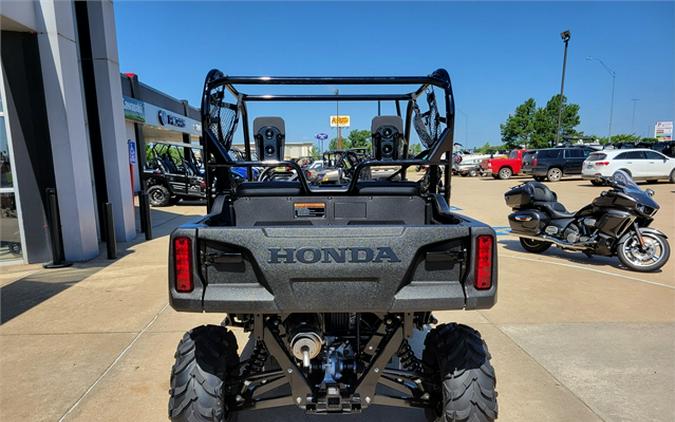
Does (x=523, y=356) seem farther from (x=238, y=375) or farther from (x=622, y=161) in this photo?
(x=622, y=161)

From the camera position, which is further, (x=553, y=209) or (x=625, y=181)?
(x=553, y=209)

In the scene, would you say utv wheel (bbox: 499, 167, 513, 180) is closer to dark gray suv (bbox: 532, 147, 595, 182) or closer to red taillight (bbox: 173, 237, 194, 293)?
dark gray suv (bbox: 532, 147, 595, 182)

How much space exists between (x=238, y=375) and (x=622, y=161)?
19.4 metres

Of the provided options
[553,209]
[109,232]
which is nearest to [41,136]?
[109,232]

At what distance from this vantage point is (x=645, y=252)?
5613 mm

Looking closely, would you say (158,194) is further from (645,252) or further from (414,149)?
(645,252)

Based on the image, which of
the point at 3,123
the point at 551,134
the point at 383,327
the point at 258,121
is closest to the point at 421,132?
the point at 258,121

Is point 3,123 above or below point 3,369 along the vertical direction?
above

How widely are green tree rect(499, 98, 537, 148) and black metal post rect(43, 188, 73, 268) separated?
5729 cm

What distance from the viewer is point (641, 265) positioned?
5590 mm

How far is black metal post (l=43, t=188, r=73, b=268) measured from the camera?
589 cm

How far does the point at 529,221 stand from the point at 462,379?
5.03 metres

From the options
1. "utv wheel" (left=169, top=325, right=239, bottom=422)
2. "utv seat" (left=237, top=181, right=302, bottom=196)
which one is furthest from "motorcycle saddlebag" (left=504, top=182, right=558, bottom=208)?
"utv wheel" (left=169, top=325, right=239, bottom=422)

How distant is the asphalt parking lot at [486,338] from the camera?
2.71 m
